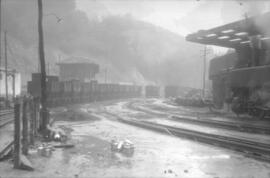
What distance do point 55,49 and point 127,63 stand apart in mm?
28267

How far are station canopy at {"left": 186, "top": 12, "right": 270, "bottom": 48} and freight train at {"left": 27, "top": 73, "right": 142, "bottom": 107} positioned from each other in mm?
11893

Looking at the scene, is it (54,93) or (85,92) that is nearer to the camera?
(54,93)

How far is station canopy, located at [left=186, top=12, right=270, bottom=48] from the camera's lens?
39.1 feet

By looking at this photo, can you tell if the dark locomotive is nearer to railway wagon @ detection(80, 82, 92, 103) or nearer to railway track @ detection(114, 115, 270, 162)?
railway track @ detection(114, 115, 270, 162)

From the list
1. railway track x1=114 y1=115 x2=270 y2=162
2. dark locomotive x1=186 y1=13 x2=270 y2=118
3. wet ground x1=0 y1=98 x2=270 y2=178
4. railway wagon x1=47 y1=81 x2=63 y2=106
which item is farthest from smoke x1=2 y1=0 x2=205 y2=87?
wet ground x1=0 y1=98 x2=270 y2=178

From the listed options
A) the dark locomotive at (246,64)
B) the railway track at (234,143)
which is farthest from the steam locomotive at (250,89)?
the railway track at (234,143)

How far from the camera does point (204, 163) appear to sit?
21.7 ft

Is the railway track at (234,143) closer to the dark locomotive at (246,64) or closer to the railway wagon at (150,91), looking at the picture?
the dark locomotive at (246,64)

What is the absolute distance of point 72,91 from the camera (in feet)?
92.0

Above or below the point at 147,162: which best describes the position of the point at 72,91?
above

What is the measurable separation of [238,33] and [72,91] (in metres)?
17.6

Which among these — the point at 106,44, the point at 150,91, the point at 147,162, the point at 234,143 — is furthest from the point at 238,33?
the point at 106,44

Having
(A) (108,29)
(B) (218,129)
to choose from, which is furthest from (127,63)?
(B) (218,129)

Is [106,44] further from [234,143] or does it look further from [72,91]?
[234,143]
